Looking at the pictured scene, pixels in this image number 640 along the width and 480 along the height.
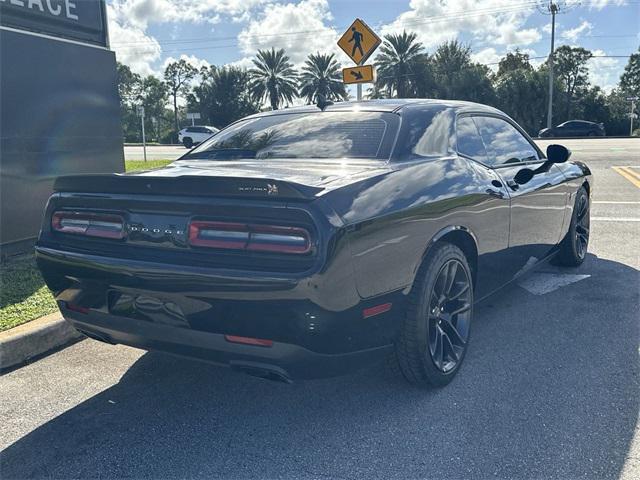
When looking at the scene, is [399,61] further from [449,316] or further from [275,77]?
[449,316]

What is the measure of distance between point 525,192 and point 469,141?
0.63 meters

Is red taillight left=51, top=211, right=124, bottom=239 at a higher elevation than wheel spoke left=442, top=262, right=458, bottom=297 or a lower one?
higher

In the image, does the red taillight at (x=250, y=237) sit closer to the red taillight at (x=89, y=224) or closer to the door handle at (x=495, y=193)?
the red taillight at (x=89, y=224)

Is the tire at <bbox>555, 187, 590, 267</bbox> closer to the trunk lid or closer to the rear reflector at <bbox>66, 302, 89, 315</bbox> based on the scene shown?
the trunk lid

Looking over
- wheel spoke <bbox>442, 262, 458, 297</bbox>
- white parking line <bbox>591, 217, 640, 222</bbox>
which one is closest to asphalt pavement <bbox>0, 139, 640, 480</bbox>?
wheel spoke <bbox>442, 262, 458, 297</bbox>

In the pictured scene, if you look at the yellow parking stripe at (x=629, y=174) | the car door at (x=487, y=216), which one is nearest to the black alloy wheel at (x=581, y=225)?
the car door at (x=487, y=216)

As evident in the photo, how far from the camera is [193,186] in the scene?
2.48 meters

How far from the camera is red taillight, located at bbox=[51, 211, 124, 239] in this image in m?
2.67

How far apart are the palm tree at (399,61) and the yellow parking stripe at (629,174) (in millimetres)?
38846

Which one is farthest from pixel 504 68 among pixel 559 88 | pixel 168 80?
pixel 168 80

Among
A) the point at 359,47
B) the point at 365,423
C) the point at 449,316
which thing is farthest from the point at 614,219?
the point at 365,423

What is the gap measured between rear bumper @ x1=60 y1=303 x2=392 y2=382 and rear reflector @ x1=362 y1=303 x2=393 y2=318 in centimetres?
17

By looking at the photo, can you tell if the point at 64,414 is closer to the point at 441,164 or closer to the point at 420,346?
the point at 420,346

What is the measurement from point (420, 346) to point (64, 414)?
5.99ft
